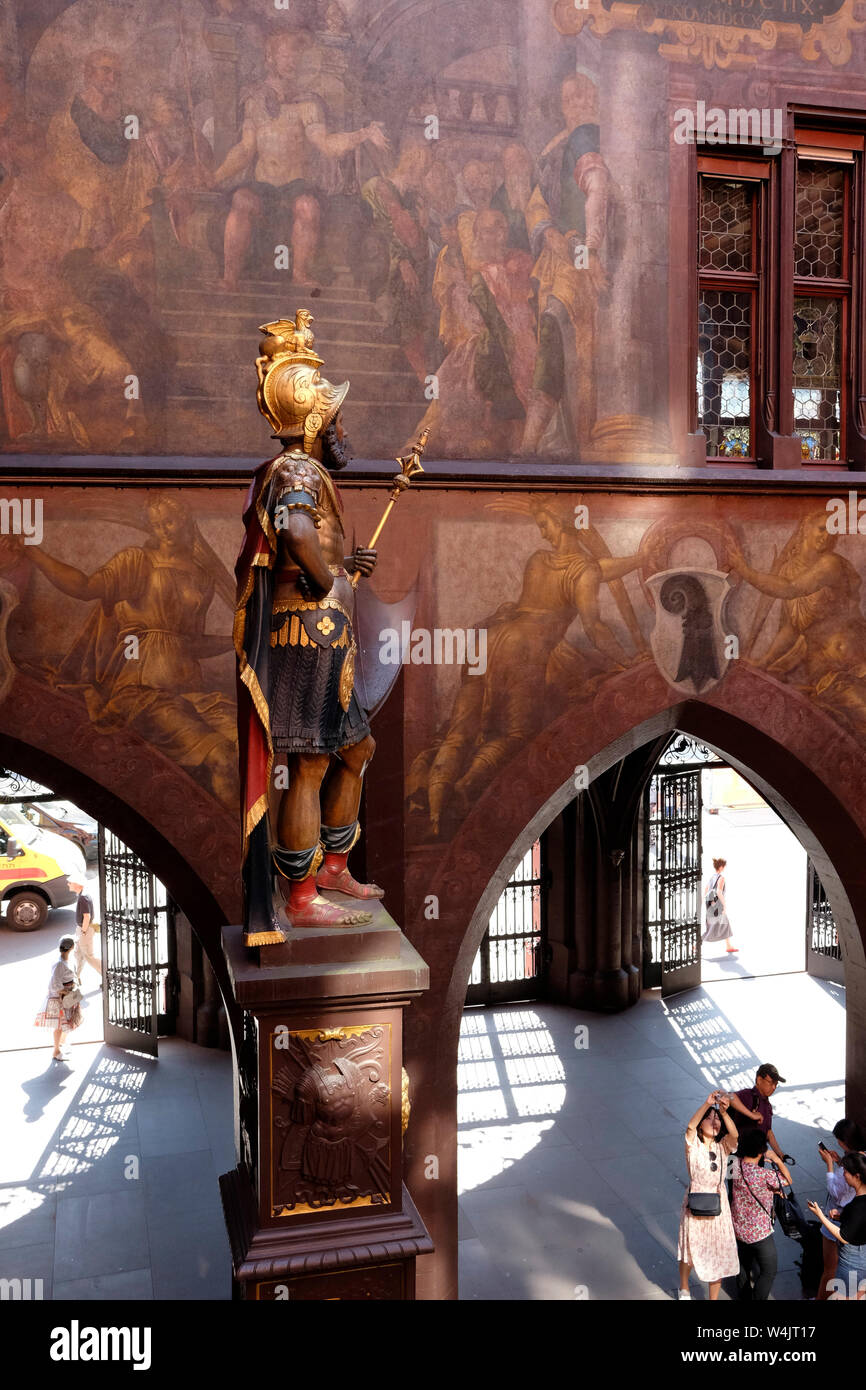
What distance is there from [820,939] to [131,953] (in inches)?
304

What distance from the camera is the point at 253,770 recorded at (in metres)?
3.62

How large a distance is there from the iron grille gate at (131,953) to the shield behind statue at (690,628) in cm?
595

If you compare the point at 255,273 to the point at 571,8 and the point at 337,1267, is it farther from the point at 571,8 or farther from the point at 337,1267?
the point at 337,1267

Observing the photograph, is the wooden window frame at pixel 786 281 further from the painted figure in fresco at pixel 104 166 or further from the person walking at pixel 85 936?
the person walking at pixel 85 936

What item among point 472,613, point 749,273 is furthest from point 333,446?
point 749,273

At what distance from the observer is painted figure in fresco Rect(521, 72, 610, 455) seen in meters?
6.61

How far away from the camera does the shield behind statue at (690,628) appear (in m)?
6.93

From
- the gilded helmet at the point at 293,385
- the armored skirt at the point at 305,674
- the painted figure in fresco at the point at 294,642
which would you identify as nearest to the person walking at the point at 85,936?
the painted figure in fresco at the point at 294,642

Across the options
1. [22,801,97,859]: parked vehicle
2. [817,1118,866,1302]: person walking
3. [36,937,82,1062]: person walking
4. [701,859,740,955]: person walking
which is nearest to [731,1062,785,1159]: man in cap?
[817,1118,866,1302]: person walking

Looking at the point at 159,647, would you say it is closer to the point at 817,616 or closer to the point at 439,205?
the point at 439,205

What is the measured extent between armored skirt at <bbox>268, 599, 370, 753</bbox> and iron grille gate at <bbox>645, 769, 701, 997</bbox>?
9097 mm

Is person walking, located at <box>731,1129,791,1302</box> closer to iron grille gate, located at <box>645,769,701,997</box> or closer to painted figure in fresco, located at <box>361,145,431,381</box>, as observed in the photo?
painted figure in fresco, located at <box>361,145,431,381</box>

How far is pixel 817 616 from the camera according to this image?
23.5 ft
